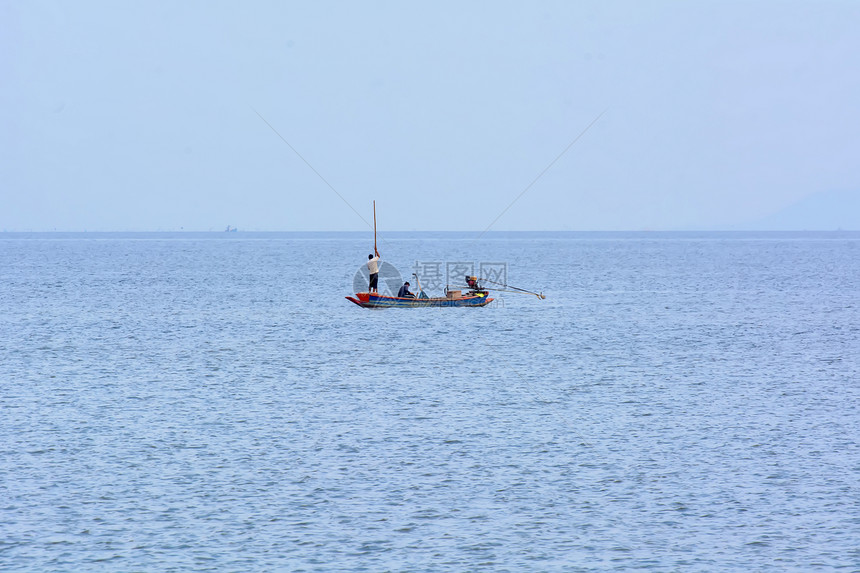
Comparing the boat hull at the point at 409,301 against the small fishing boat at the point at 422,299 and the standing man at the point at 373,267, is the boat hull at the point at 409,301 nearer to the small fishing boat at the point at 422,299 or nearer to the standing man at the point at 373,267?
the small fishing boat at the point at 422,299

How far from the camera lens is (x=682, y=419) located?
26.9 meters

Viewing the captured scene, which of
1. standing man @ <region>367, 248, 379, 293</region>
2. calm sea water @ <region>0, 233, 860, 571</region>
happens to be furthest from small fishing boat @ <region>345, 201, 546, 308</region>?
calm sea water @ <region>0, 233, 860, 571</region>

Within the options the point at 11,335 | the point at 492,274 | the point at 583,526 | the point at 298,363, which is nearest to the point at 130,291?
the point at 11,335

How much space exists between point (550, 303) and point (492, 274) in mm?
35081

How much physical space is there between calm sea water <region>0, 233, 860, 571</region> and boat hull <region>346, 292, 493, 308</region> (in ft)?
21.0

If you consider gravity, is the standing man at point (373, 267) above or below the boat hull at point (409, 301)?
above

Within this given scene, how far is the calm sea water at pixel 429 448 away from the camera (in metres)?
16.6

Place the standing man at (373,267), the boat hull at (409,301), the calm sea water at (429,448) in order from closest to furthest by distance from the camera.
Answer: the calm sea water at (429,448), the standing man at (373,267), the boat hull at (409,301)

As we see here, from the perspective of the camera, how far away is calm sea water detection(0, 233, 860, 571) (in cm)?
1664

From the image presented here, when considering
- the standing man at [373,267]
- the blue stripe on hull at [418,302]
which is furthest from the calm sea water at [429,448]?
the blue stripe on hull at [418,302]

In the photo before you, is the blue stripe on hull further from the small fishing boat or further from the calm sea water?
the calm sea water

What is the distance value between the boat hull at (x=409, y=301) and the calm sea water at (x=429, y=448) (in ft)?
21.0

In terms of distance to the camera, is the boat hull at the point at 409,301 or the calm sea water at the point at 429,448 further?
the boat hull at the point at 409,301

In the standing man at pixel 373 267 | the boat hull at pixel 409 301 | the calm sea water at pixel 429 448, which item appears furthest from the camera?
the boat hull at pixel 409 301
